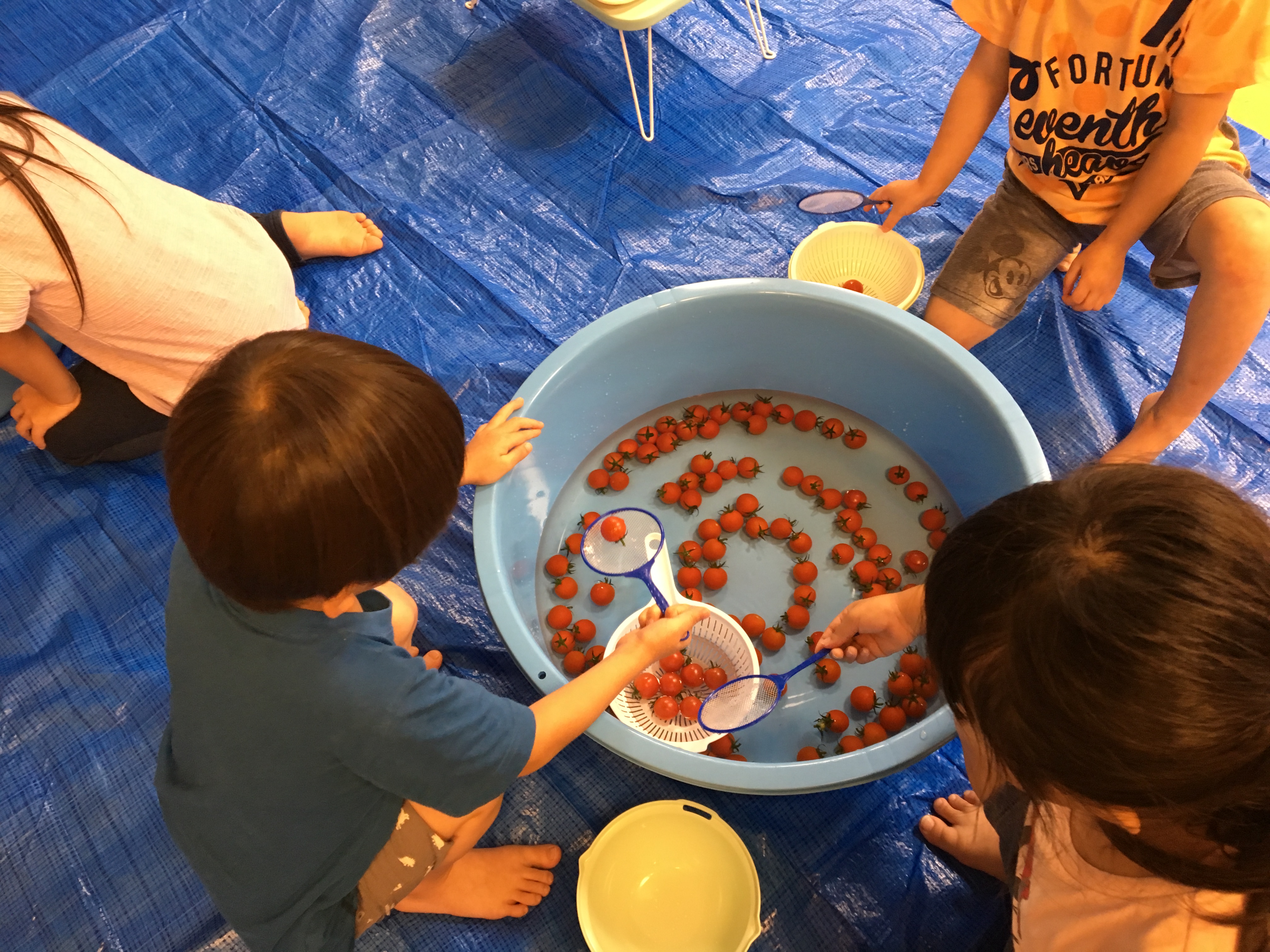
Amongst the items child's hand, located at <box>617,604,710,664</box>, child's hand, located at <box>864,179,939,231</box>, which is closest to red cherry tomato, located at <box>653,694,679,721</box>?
child's hand, located at <box>617,604,710,664</box>

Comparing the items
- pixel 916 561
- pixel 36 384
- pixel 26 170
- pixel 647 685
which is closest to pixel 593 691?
pixel 647 685

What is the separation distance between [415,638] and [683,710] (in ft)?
1.30

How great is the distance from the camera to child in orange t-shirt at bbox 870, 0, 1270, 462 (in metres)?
0.92

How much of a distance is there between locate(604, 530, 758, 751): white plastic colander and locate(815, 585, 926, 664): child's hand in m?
0.10

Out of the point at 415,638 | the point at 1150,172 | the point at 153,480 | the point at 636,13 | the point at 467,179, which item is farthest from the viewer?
the point at 467,179

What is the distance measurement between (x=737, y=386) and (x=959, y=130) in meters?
0.50

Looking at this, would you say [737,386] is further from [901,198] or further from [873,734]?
[873,734]

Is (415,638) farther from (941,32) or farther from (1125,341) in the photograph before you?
(941,32)

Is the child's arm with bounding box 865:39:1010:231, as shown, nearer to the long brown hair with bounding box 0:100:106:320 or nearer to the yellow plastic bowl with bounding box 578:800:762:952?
the yellow plastic bowl with bounding box 578:800:762:952

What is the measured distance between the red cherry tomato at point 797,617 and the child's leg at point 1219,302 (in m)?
0.42

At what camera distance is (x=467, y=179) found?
1.57 metres

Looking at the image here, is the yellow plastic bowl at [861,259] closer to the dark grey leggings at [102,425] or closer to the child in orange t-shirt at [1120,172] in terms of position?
the child in orange t-shirt at [1120,172]

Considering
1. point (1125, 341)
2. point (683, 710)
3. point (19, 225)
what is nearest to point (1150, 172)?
point (1125, 341)

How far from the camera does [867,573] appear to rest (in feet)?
3.80
